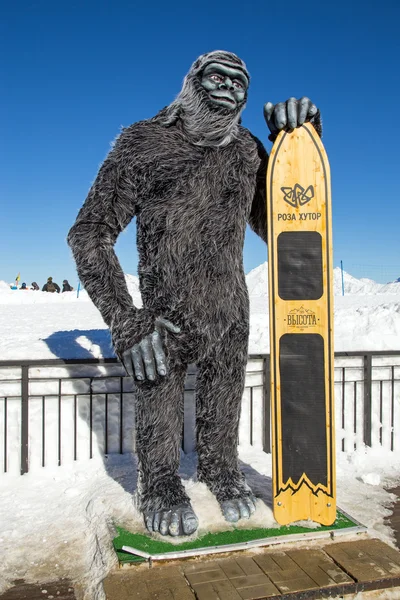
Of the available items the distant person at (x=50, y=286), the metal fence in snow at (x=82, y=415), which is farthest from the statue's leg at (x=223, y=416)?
the distant person at (x=50, y=286)

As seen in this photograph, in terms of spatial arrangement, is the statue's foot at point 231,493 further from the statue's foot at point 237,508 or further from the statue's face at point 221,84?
the statue's face at point 221,84

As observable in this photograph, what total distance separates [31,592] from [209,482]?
1.10 meters

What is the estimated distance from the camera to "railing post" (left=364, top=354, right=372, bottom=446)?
4.76m

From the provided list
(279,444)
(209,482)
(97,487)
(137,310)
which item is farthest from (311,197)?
(97,487)

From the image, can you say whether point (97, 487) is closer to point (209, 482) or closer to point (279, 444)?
point (209, 482)

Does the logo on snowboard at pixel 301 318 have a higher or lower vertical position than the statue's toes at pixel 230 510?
higher

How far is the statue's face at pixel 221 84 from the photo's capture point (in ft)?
9.09

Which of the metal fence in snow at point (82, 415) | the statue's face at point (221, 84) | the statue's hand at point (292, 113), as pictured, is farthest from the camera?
the metal fence in snow at point (82, 415)

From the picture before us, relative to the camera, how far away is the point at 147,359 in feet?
8.70

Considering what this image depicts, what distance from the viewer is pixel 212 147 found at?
282 cm

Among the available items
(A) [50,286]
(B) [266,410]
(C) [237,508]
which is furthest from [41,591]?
(A) [50,286]

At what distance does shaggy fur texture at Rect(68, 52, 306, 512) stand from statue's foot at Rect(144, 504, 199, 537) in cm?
4

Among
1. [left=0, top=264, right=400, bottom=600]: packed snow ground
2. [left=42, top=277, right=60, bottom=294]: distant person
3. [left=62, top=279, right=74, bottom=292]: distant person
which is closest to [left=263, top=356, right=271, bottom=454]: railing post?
[left=0, top=264, right=400, bottom=600]: packed snow ground

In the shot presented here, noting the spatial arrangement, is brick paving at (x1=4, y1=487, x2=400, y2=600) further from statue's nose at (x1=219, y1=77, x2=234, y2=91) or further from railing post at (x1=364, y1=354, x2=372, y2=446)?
statue's nose at (x1=219, y1=77, x2=234, y2=91)
